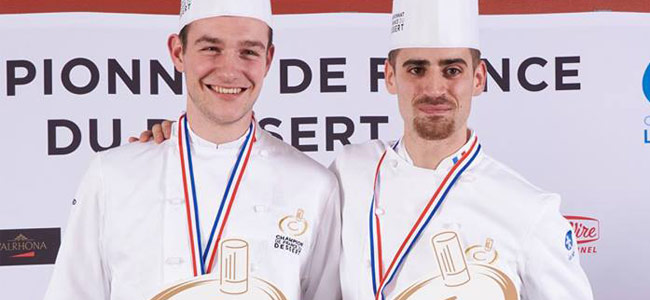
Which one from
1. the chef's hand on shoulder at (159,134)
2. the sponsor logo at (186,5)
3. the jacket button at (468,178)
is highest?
the sponsor logo at (186,5)

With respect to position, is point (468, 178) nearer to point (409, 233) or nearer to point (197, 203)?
point (409, 233)

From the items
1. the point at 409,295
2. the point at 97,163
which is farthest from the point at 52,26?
the point at 409,295

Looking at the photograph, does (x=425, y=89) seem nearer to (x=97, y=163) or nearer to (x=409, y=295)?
(x=409, y=295)

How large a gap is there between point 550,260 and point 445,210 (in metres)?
0.26

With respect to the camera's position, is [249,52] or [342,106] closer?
[249,52]

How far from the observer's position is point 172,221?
6.72 feet

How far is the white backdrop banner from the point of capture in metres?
2.93

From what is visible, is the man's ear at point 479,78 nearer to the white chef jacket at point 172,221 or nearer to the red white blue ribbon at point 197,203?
the white chef jacket at point 172,221

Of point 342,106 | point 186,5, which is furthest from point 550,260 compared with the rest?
point 342,106

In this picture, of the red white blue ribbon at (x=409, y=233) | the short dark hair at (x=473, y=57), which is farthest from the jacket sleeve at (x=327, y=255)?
the short dark hair at (x=473, y=57)

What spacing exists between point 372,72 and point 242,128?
0.96m

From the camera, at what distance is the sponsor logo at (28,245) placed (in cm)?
293

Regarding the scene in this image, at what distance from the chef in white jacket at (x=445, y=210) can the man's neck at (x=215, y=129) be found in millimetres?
328

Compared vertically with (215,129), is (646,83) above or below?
above
